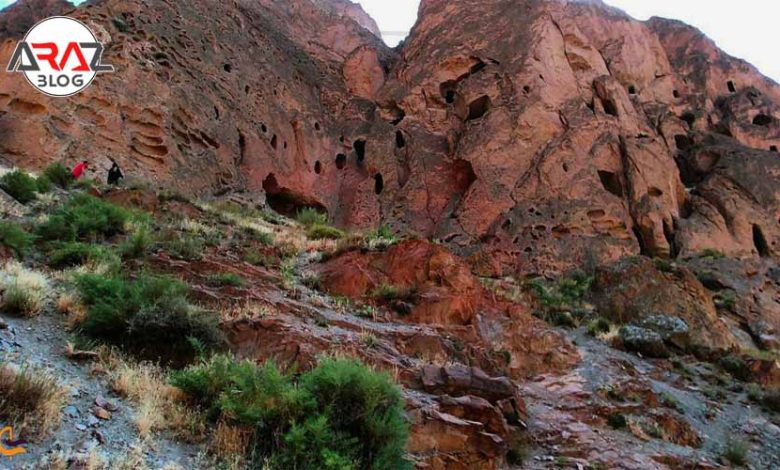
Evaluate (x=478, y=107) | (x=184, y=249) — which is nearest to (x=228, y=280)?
(x=184, y=249)

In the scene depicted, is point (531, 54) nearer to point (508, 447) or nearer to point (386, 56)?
point (386, 56)

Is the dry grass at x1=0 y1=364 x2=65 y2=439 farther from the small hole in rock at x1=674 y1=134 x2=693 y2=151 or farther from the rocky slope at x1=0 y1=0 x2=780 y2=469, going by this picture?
the small hole in rock at x1=674 y1=134 x2=693 y2=151

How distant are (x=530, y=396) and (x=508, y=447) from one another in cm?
223

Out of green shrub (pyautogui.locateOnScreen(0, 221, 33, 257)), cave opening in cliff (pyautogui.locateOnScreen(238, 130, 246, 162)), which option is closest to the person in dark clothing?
cave opening in cliff (pyautogui.locateOnScreen(238, 130, 246, 162))

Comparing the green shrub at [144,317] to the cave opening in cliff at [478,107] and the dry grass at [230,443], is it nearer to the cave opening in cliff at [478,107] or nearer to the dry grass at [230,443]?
the dry grass at [230,443]

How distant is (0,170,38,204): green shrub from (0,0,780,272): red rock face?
13.6ft

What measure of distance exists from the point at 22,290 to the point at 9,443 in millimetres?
2970

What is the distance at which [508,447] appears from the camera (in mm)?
8000

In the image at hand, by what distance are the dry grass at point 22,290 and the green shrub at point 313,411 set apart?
2040 mm

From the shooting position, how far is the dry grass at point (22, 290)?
6.77m

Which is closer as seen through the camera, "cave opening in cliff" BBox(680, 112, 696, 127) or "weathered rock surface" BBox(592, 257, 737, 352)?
"weathered rock surface" BBox(592, 257, 737, 352)

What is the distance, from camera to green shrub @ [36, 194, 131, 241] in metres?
10.0

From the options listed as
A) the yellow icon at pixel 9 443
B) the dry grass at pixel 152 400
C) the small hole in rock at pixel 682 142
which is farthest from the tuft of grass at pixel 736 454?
the small hole in rock at pixel 682 142

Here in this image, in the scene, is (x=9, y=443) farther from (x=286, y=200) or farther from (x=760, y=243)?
(x=760, y=243)
